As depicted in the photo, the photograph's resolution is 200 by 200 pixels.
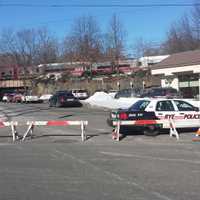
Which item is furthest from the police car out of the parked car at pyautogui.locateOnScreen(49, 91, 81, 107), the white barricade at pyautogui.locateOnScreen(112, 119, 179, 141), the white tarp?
the parked car at pyautogui.locateOnScreen(49, 91, 81, 107)

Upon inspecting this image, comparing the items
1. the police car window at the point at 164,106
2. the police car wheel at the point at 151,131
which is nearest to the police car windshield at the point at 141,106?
the police car window at the point at 164,106

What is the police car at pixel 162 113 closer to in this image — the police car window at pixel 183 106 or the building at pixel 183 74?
the police car window at pixel 183 106

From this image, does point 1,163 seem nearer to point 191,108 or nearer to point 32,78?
point 191,108

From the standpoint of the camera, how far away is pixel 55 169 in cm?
945

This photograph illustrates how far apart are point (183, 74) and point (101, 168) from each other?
110 feet

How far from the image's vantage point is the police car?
15949mm

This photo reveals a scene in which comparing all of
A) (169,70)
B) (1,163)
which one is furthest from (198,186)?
(169,70)

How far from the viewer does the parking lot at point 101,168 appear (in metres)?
7.19

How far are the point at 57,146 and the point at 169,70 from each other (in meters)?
31.1

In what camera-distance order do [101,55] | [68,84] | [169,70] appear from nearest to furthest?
[169,70] → [68,84] → [101,55]

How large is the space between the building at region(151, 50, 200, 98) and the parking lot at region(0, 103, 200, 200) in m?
24.6

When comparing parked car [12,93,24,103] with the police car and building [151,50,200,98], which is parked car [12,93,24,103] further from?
the police car

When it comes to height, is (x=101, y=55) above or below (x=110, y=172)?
above

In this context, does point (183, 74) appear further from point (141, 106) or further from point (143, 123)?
point (143, 123)
